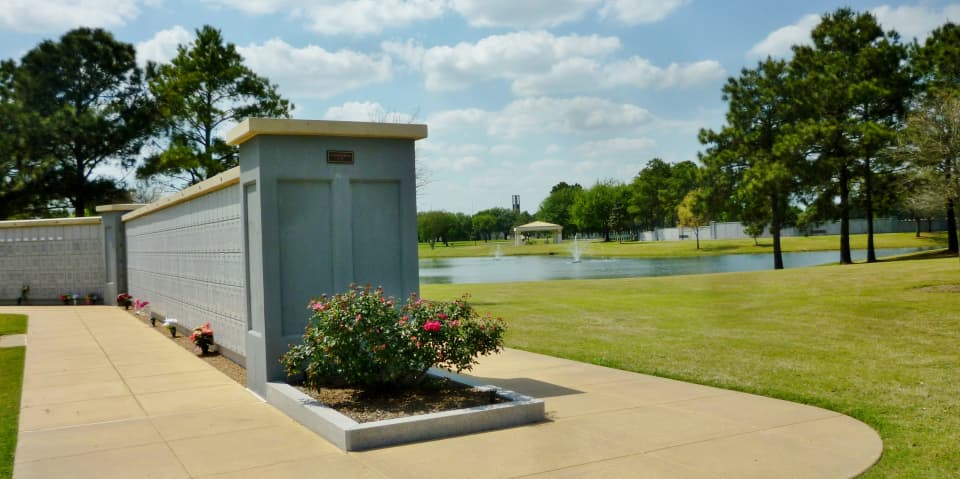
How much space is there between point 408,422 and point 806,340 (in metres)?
7.86

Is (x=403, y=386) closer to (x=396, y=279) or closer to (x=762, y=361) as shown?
(x=396, y=279)

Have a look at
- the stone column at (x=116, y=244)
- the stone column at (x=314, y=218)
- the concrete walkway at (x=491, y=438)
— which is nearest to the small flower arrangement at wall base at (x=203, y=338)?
the concrete walkway at (x=491, y=438)

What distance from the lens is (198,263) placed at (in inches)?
467

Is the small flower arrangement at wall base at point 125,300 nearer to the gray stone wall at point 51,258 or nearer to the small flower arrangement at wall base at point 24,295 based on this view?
the gray stone wall at point 51,258

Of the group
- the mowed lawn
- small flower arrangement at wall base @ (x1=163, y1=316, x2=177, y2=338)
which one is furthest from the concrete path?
the mowed lawn

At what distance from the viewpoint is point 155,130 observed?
1588 inches

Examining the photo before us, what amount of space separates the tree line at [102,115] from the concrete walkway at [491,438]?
26.4 meters

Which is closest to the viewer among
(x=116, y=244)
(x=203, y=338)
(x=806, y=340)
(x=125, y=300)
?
(x=203, y=338)

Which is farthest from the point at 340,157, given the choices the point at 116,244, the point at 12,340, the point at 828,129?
the point at 828,129

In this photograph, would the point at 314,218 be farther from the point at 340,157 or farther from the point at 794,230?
the point at 794,230

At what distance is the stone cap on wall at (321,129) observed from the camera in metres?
7.39

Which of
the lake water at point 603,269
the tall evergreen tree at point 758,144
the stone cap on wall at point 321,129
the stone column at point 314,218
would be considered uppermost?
the tall evergreen tree at point 758,144

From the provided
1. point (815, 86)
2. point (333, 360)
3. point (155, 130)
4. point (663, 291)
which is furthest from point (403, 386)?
point (155, 130)

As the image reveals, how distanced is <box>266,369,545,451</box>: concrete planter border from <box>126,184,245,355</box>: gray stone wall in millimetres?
3018
